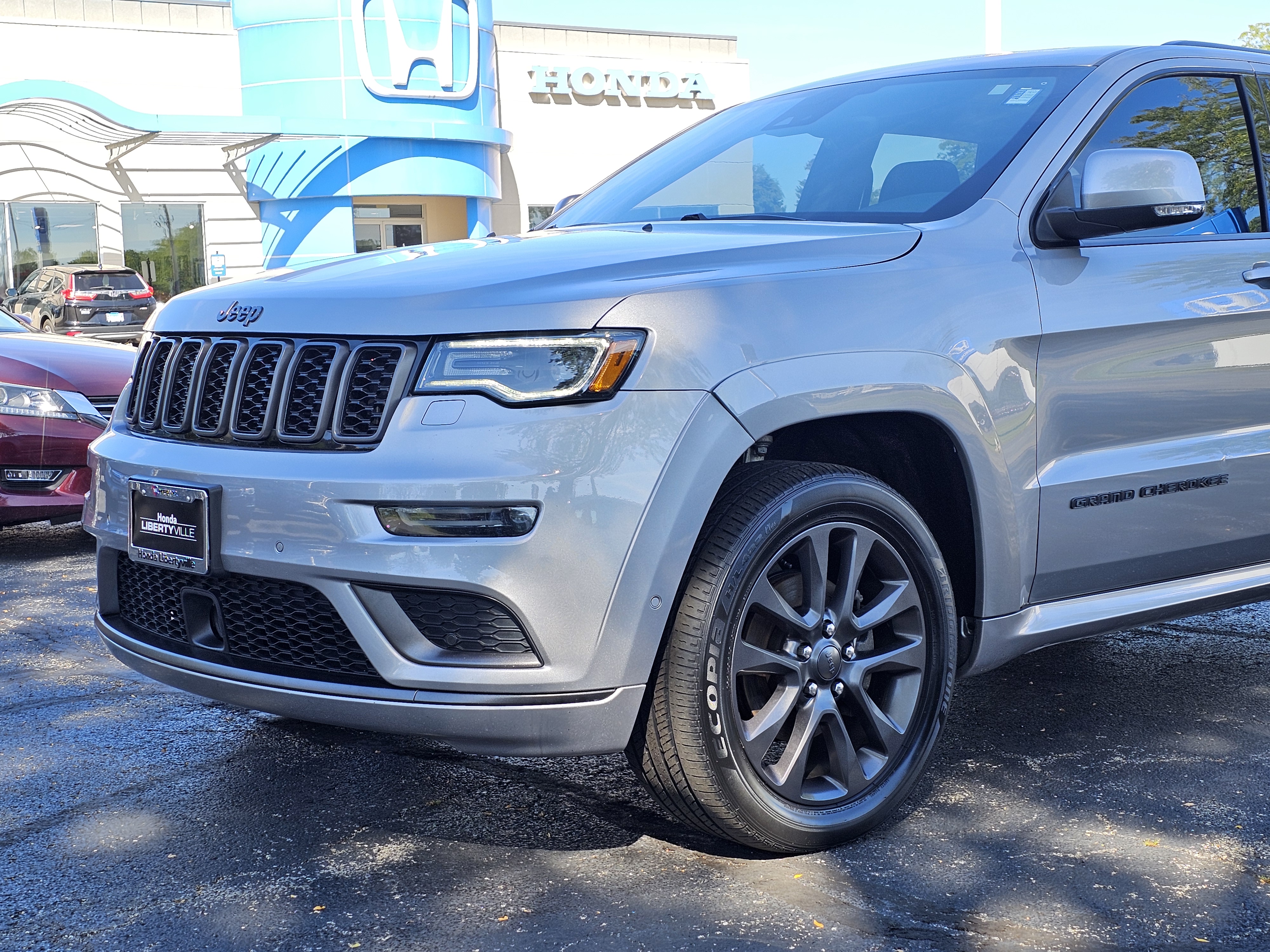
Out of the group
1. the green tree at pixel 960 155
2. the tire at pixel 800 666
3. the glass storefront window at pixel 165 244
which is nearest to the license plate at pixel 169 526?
the tire at pixel 800 666

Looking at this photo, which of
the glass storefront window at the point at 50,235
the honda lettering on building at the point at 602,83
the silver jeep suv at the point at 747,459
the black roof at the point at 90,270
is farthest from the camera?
the honda lettering on building at the point at 602,83

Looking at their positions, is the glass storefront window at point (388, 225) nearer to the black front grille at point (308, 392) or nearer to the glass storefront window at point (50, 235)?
the glass storefront window at point (50, 235)

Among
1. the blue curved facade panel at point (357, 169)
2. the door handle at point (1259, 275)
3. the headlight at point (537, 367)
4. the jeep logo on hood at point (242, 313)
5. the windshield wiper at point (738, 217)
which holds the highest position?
the blue curved facade panel at point (357, 169)

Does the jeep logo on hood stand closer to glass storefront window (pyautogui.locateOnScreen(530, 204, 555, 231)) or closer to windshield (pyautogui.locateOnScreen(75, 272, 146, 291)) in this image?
windshield (pyautogui.locateOnScreen(75, 272, 146, 291))

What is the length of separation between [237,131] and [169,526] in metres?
25.5

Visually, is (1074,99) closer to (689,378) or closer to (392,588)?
(689,378)

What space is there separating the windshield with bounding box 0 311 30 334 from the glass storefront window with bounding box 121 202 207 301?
67.5 ft

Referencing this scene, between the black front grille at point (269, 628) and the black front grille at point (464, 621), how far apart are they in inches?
5.8

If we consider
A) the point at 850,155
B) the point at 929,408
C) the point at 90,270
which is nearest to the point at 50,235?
the point at 90,270

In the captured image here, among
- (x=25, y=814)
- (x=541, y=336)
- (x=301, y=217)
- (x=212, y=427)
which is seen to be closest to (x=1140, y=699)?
(x=541, y=336)

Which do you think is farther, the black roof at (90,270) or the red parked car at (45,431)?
the black roof at (90,270)

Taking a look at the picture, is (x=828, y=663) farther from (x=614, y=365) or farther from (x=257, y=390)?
(x=257, y=390)

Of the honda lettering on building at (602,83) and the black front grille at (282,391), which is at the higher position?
the honda lettering on building at (602,83)

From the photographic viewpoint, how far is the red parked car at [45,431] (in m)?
6.26
